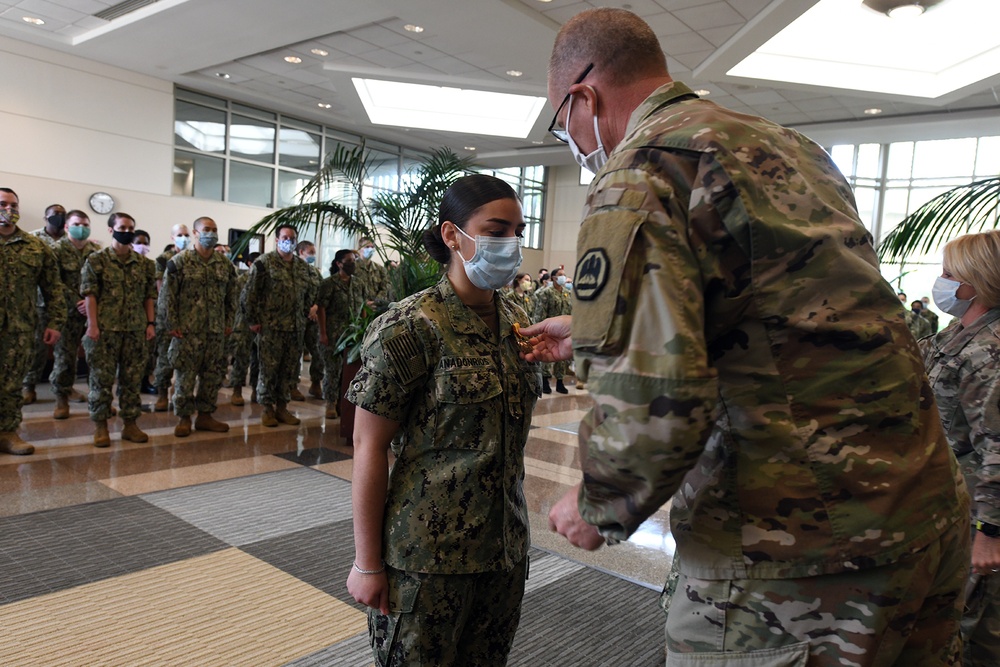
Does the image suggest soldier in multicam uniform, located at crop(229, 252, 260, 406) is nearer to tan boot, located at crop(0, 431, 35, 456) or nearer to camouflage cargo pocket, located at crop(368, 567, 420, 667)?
tan boot, located at crop(0, 431, 35, 456)

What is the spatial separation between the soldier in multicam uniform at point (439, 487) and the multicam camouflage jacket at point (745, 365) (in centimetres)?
57

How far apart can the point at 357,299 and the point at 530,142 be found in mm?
7445

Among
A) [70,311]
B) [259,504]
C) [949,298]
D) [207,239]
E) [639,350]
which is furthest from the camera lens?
[70,311]

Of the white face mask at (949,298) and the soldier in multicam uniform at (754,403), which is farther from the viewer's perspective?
the white face mask at (949,298)

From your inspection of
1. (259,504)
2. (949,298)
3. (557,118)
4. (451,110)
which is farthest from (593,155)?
(451,110)

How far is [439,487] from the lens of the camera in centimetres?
144

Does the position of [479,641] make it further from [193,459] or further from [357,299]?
[357,299]

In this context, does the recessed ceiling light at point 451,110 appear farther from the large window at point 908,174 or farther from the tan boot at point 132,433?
the tan boot at point 132,433

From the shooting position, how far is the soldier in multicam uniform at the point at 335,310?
6.72 meters

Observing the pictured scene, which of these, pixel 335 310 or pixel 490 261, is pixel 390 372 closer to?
pixel 490 261

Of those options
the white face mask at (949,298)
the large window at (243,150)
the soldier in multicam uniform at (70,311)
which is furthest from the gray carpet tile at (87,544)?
the large window at (243,150)

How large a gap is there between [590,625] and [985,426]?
5.07 feet

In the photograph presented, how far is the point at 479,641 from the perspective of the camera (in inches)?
59.4

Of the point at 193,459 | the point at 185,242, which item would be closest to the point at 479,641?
the point at 193,459
